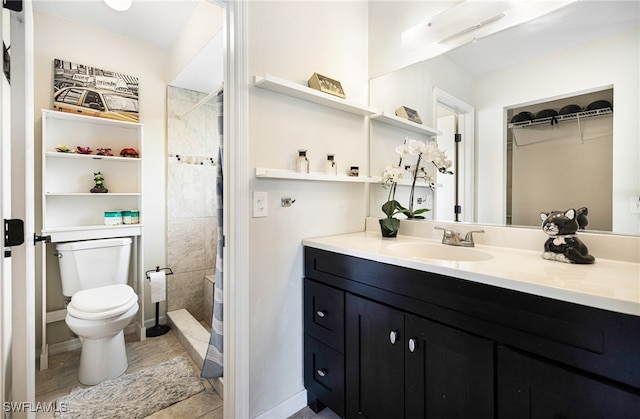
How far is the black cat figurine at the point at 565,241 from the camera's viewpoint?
1025 millimetres

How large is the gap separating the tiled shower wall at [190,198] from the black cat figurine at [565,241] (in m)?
2.55

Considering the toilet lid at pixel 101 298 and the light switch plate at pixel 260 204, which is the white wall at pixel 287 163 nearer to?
the light switch plate at pixel 260 204

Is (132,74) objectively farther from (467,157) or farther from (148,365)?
(467,157)

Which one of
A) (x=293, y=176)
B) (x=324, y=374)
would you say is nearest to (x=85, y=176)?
(x=293, y=176)

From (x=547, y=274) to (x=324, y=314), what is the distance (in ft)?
3.02

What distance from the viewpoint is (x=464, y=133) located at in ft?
5.14

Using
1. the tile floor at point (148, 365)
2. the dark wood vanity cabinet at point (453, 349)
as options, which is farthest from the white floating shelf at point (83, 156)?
the dark wood vanity cabinet at point (453, 349)

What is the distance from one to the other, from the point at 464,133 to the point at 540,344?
110cm

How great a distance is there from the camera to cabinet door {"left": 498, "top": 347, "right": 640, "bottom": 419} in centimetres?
69

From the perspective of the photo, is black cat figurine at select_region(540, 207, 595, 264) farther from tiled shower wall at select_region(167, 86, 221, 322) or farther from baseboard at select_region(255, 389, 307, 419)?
tiled shower wall at select_region(167, 86, 221, 322)

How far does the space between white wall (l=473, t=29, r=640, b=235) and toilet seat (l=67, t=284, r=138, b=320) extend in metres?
2.16

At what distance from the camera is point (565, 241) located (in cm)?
105

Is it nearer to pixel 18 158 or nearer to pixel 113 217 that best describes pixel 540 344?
pixel 18 158

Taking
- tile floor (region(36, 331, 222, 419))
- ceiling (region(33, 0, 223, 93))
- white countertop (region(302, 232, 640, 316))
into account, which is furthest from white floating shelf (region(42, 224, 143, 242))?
white countertop (region(302, 232, 640, 316))
